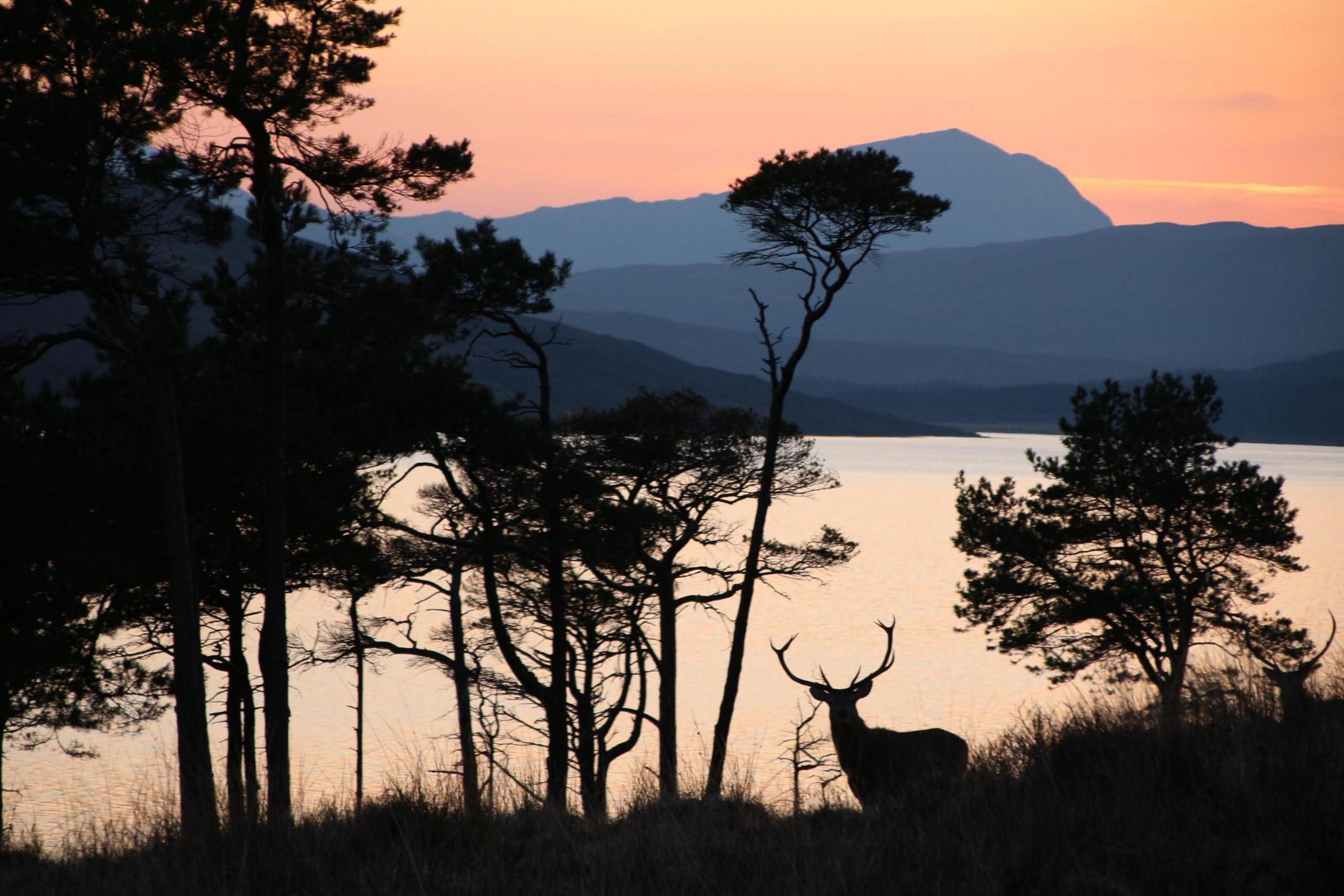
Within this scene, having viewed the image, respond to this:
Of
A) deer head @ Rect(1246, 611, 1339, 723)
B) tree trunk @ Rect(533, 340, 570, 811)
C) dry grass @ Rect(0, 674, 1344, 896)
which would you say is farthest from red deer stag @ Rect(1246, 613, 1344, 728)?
tree trunk @ Rect(533, 340, 570, 811)

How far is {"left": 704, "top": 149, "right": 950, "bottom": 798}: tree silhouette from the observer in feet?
63.0

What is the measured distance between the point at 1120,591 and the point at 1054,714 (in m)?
16.1

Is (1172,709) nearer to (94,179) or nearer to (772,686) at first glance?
(94,179)

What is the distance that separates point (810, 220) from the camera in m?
20.2

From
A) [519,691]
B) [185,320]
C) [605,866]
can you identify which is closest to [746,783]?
[605,866]

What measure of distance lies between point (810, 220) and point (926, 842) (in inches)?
628

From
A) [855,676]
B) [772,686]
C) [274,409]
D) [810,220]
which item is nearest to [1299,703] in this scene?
[855,676]

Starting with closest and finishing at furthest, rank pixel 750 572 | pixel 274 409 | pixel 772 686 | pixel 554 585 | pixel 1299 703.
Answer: pixel 1299 703
pixel 274 409
pixel 554 585
pixel 750 572
pixel 772 686

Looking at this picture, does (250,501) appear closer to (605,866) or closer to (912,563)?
(605,866)

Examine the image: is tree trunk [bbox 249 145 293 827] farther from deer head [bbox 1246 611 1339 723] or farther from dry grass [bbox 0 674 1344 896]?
deer head [bbox 1246 611 1339 723]

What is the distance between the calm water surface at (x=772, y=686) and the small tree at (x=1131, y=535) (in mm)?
3701

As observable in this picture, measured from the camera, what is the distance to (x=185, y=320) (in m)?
12.6

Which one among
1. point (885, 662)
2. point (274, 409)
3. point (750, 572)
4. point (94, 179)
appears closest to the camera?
point (885, 662)

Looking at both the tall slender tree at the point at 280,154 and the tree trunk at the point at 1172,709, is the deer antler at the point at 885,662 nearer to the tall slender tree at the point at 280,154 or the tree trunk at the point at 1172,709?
the tree trunk at the point at 1172,709
